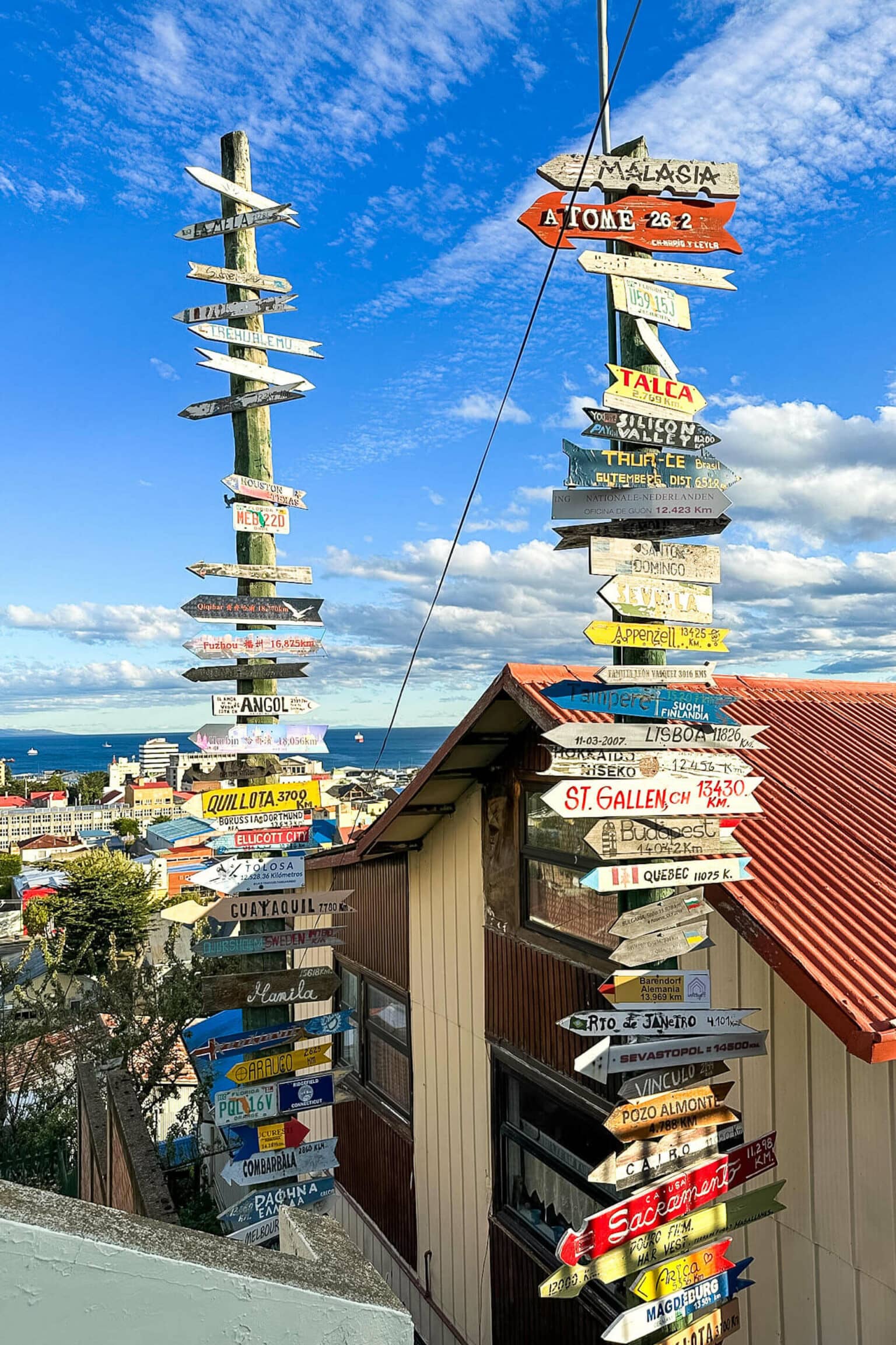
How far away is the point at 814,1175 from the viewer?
4.32 m

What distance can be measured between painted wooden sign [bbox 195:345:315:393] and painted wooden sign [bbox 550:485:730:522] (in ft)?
10.4

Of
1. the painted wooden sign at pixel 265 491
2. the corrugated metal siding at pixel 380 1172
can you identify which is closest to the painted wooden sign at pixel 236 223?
the painted wooden sign at pixel 265 491

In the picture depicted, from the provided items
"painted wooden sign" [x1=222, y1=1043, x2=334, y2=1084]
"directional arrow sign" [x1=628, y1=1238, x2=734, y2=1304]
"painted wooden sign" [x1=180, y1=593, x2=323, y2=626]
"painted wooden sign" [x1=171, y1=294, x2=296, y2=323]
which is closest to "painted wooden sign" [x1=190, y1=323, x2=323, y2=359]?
"painted wooden sign" [x1=171, y1=294, x2=296, y2=323]

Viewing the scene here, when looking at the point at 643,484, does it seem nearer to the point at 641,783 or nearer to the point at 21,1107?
the point at 641,783

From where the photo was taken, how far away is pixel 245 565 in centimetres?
625

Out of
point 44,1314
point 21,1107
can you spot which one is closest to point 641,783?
point 44,1314

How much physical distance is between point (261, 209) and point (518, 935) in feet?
18.5

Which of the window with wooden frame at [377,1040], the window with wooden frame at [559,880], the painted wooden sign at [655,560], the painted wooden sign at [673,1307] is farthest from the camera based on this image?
the window with wooden frame at [377,1040]

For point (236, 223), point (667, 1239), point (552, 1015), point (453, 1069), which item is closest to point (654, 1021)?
point (667, 1239)

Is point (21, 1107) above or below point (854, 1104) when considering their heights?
below

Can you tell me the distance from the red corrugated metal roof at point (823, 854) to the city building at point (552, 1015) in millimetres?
17

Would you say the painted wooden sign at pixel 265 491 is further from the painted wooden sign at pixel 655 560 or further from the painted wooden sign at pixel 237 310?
the painted wooden sign at pixel 655 560

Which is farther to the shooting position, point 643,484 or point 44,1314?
point 643,484

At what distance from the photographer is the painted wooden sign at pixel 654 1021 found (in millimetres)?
3768
